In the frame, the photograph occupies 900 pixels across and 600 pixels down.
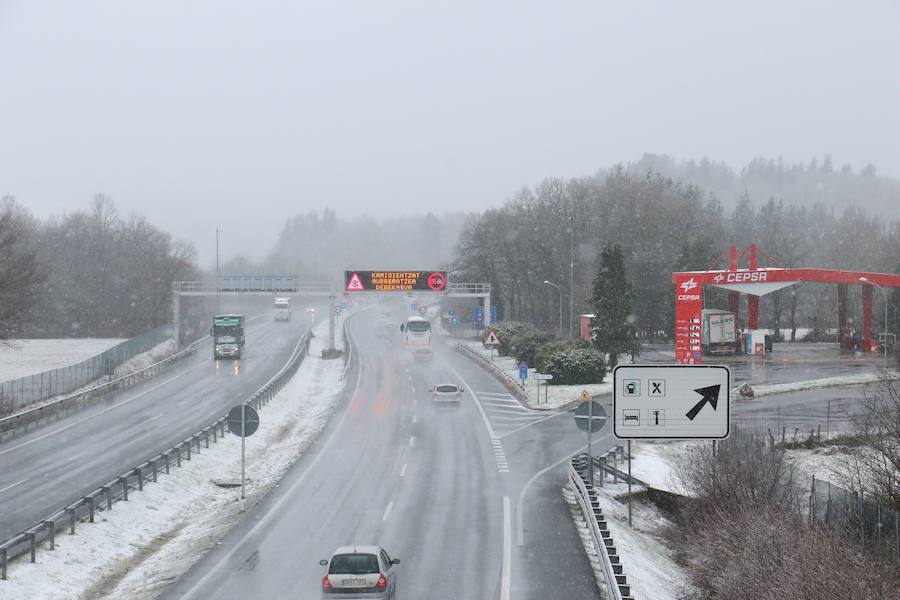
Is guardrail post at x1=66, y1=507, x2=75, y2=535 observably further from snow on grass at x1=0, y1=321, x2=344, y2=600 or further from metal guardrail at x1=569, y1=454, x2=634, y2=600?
metal guardrail at x1=569, y1=454, x2=634, y2=600

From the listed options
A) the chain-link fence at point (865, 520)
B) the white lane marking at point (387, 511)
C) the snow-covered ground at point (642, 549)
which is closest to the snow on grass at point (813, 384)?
the snow-covered ground at point (642, 549)

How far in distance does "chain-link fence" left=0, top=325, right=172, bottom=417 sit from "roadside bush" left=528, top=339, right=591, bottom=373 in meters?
27.8

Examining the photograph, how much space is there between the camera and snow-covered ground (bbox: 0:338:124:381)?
209ft

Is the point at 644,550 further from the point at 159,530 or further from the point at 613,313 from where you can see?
the point at 613,313

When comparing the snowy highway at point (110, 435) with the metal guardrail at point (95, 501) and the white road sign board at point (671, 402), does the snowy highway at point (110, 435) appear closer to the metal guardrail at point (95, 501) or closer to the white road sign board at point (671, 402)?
the metal guardrail at point (95, 501)

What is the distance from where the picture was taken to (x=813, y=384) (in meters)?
50.0

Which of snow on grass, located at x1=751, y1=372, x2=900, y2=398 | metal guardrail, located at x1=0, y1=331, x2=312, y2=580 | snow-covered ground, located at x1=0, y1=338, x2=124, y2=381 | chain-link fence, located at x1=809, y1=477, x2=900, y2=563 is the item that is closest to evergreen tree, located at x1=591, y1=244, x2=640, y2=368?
snow on grass, located at x1=751, y1=372, x2=900, y2=398

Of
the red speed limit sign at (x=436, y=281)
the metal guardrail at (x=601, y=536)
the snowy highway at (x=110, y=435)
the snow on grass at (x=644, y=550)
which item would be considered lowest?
the snow on grass at (x=644, y=550)

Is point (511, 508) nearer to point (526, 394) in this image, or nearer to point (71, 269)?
point (526, 394)

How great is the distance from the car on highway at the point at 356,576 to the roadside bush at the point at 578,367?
36.9 meters

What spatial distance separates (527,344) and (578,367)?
1134 centimetres

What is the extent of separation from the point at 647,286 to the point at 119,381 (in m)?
48.1

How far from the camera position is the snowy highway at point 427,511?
60.6ft

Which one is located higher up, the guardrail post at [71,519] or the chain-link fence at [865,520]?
the chain-link fence at [865,520]
